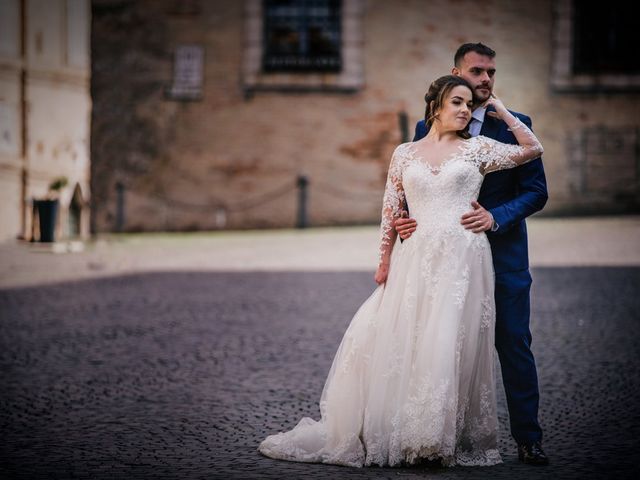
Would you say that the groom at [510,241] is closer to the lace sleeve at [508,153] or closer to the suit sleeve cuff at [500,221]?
the suit sleeve cuff at [500,221]

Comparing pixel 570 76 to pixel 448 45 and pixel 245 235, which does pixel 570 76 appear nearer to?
pixel 448 45

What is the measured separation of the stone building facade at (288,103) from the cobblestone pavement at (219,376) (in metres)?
9.31

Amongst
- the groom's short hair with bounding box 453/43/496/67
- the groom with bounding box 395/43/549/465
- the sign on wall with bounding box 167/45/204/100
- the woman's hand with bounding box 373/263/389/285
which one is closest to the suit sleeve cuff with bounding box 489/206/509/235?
the groom with bounding box 395/43/549/465

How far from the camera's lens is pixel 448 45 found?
2064 cm

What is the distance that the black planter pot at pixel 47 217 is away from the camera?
16922mm

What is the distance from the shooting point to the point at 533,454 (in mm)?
4363

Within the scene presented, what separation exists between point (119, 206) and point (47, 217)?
11.9 feet

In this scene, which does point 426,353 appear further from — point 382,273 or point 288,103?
point 288,103

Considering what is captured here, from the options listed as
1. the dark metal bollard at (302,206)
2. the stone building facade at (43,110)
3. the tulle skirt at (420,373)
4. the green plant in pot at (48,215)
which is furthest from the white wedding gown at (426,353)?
the dark metal bollard at (302,206)

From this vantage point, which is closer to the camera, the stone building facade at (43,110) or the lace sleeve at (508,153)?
the lace sleeve at (508,153)

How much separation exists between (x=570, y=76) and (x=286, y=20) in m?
5.99

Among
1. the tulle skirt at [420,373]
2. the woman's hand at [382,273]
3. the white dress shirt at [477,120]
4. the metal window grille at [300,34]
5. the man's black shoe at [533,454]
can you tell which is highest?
the metal window grille at [300,34]

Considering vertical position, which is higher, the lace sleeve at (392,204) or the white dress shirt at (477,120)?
the white dress shirt at (477,120)

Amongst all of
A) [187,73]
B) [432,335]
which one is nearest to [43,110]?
[187,73]
